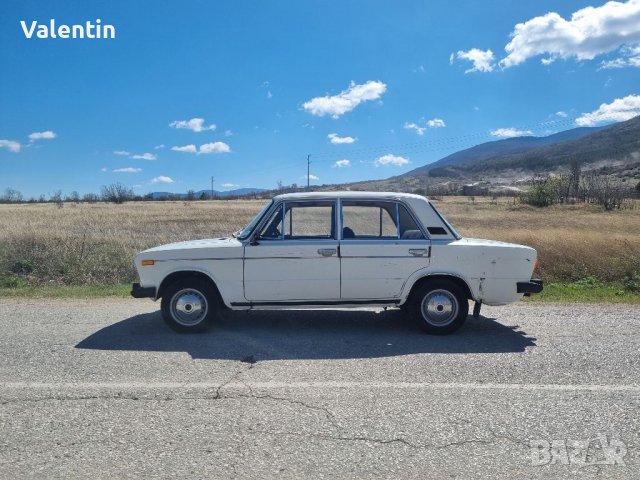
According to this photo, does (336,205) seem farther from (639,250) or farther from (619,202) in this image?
(619,202)

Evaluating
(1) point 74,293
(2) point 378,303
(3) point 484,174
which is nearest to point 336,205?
(2) point 378,303

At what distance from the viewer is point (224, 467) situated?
10.5 feet

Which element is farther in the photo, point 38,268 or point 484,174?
point 484,174

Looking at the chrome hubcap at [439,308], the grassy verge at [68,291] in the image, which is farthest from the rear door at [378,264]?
the grassy verge at [68,291]

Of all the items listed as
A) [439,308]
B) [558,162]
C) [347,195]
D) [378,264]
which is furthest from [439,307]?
[558,162]

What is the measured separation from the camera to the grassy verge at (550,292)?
29.3 ft

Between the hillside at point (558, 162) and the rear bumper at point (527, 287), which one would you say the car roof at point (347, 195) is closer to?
the rear bumper at point (527, 287)

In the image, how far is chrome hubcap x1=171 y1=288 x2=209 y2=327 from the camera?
20.6ft

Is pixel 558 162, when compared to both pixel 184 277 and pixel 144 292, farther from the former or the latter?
pixel 144 292

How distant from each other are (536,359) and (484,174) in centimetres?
17668

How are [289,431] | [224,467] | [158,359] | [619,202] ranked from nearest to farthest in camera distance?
[224,467] < [289,431] < [158,359] < [619,202]

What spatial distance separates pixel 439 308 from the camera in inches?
248

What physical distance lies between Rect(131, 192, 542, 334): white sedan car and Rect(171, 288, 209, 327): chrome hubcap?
12mm

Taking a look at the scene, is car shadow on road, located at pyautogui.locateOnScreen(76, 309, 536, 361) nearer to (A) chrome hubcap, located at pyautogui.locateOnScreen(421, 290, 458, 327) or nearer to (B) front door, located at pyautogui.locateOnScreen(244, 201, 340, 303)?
Answer: (A) chrome hubcap, located at pyautogui.locateOnScreen(421, 290, 458, 327)
